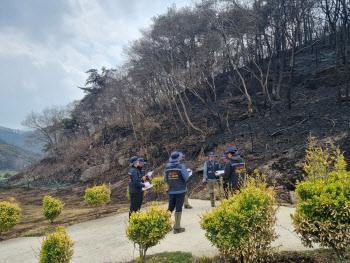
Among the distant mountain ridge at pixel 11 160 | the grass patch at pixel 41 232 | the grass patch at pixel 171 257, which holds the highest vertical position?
the distant mountain ridge at pixel 11 160

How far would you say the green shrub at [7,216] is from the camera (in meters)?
8.59

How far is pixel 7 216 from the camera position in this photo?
8.68 m

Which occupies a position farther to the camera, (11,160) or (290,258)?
(11,160)

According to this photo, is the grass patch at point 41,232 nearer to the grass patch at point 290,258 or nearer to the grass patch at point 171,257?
the grass patch at point 171,257

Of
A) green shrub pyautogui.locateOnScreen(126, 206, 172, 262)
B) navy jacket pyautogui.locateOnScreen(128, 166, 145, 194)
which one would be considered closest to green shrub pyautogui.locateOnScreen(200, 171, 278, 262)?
green shrub pyautogui.locateOnScreen(126, 206, 172, 262)

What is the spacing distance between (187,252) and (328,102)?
14.1 metres

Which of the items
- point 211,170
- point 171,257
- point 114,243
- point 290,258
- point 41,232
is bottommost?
point 41,232

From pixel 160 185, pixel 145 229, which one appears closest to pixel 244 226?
pixel 145 229

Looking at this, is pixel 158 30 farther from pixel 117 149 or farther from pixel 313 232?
pixel 313 232

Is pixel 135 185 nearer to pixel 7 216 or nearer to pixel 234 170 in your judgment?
pixel 234 170

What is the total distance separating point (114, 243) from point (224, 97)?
21217 mm

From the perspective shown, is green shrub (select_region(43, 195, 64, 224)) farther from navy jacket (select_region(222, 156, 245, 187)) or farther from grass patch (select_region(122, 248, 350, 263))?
navy jacket (select_region(222, 156, 245, 187))

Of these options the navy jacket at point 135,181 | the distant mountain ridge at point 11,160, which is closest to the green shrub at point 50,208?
the navy jacket at point 135,181

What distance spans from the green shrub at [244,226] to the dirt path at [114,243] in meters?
0.37
